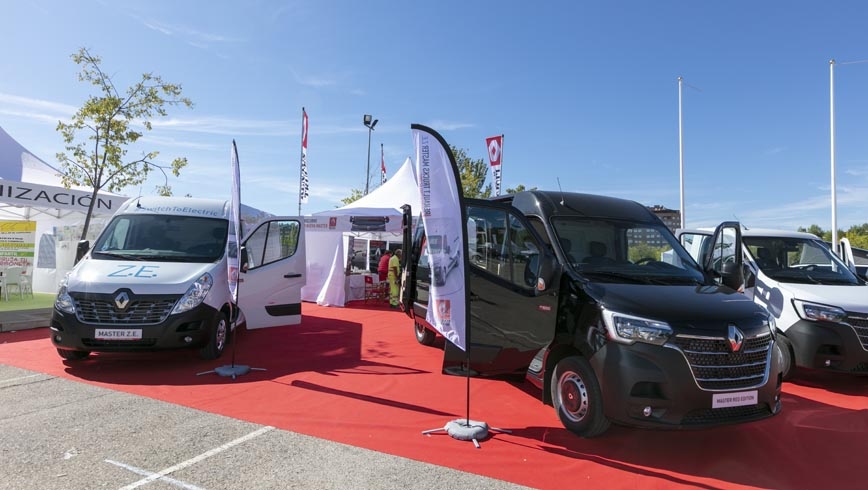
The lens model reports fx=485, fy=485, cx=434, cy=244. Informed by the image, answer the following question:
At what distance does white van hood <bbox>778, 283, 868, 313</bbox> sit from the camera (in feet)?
18.2

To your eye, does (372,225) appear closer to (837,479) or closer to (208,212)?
(208,212)

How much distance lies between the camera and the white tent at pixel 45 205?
32.7 feet

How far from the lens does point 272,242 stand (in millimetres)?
8609

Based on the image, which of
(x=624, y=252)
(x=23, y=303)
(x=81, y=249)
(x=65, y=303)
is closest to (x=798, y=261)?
(x=624, y=252)

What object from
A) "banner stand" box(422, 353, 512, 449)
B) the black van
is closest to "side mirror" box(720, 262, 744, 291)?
the black van

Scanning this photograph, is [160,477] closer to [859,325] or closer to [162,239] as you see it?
[162,239]

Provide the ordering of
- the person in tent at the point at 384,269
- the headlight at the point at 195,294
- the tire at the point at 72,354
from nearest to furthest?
1. the headlight at the point at 195,294
2. the tire at the point at 72,354
3. the person in tent at the point at 384,269

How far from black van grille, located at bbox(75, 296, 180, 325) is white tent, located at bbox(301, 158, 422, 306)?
708 cm

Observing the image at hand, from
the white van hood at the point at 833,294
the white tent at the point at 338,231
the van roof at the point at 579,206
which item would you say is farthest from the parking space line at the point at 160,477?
the white tent at the point at 338,231

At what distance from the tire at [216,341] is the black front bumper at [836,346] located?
24.0 feet

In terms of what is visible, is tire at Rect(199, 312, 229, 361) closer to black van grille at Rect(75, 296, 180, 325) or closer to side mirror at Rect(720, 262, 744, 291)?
black van grille at Rect(75, 296, 180, 325)

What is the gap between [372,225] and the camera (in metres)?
12.9

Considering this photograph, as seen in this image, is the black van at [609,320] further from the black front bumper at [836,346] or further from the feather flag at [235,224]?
the feather flag at [235,224]

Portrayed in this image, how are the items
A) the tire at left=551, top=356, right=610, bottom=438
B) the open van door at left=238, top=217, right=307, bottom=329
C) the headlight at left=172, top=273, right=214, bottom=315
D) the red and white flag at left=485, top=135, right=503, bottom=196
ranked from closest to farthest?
the tire at left=551, top=356, right=610, bottom=438 < the headlight at left=172, top=273, right=214, bottom=315 < the open van door at left=238, top=217, right=307, bottom=329 < the red and white flag at left=485, top=135, right=503, bottom=196
